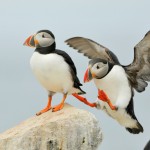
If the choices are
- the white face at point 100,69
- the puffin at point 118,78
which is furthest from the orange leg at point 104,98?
the white face at point 100,69

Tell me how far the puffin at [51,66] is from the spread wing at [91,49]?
136 cm

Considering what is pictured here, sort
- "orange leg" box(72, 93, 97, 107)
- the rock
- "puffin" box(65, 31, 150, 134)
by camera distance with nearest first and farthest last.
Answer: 1. the rock
2. "puffin" box(65, 31, 150, 134)
3. "orange leg" box(72, 93, 97, 107)

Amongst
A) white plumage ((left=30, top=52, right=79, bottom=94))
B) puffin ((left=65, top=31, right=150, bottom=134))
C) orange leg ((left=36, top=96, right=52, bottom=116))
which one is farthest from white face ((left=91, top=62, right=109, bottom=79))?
orange leg ((left=36, top=96, right=52, bottom=116))

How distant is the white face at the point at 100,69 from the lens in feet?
38.1

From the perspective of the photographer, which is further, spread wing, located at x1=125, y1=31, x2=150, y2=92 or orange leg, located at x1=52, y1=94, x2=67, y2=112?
spread wing, located at x1=125, y1=31, x2=150, y2=92

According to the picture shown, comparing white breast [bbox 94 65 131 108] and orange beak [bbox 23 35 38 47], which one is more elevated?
orange beak [bbox 23 35 38 47]

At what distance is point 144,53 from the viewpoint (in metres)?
12.3

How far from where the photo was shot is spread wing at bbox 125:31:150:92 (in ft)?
40.1

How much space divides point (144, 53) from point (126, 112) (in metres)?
1.18

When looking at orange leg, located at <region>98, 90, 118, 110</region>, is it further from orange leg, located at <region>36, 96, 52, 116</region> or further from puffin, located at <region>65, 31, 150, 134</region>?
orange leg, located at <region>36, 96, 52, 116</region>

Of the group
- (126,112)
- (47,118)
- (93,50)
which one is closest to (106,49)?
(93,50)

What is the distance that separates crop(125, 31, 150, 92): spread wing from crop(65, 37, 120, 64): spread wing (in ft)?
1.27

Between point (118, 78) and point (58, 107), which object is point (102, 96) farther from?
point (58, 107)

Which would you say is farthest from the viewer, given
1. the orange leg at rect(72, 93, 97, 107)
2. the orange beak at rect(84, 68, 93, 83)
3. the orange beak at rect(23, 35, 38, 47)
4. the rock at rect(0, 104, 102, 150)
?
the orange leg at rect(72, 93, 97, 107)
